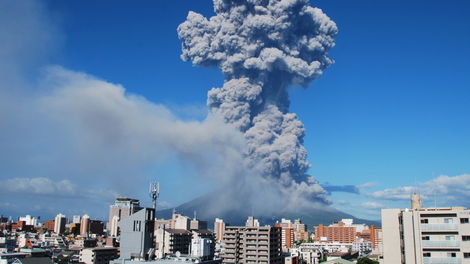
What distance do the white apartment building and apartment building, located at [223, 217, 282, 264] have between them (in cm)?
1870

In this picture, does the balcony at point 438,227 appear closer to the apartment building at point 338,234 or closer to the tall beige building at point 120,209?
the tall beige building at point 120,209

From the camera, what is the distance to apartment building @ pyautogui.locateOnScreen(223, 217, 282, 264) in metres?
39.9

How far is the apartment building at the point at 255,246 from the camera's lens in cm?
3994

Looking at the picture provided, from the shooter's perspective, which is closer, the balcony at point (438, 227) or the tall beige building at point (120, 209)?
the balcony at point (438, 227)

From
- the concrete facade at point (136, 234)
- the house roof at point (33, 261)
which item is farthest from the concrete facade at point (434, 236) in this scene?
the house roof at point (33, 261)

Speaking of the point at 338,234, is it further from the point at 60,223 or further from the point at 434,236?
the point at 434,236

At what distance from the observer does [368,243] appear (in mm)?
84875

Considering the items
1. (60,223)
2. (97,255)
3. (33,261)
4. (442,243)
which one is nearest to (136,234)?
(442,243)

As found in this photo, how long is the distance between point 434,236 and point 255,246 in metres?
21.7

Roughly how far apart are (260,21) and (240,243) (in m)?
44.6

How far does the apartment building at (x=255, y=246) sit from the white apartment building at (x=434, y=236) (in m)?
18.7

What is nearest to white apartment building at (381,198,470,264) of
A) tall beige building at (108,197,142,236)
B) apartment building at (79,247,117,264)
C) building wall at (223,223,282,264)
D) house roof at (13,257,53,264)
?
building wall at (223,223,282,264)

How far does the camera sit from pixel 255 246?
132ft

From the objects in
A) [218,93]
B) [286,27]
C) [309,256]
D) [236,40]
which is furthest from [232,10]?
[309,256]
